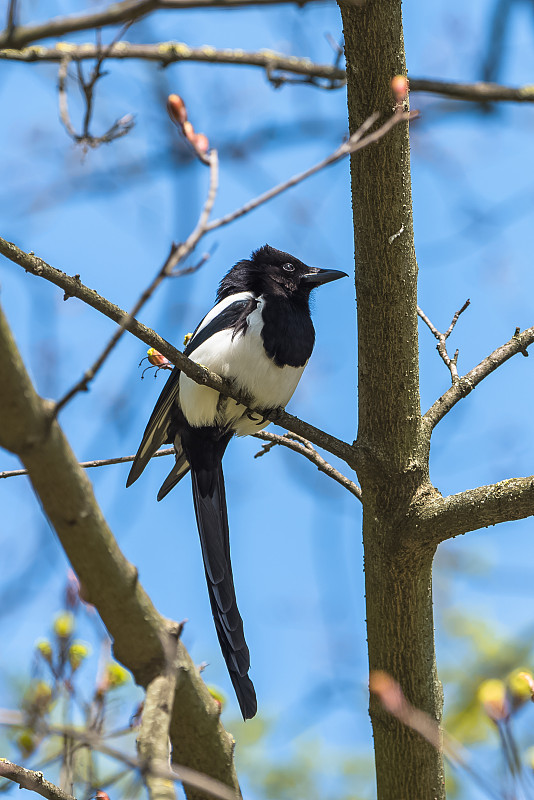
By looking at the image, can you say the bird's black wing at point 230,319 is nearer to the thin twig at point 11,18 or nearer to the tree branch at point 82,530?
the tree branch at point 82,530

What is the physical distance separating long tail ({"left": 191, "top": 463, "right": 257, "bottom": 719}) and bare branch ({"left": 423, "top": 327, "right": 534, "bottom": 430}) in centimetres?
99

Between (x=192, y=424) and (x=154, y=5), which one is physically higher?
(x=192, y=424)

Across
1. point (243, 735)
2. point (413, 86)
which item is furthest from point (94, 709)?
point (243, 735)

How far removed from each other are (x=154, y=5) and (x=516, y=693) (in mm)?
1292

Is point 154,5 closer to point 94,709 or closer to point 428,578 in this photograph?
point 94,709

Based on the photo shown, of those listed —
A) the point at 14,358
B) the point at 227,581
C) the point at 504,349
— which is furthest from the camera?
the point at 227,581

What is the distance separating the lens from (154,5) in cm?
112

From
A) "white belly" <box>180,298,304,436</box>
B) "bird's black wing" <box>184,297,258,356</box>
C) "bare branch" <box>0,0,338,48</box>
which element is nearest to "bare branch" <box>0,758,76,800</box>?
"bare branch" <box>0,0,338,48</box>

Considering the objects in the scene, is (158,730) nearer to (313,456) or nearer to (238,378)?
(313,456)

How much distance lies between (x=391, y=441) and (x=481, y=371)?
46 cm

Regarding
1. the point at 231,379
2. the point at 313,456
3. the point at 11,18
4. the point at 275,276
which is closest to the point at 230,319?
the point at 231,379

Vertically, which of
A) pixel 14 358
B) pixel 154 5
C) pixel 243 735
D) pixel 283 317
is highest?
pixel 283 317

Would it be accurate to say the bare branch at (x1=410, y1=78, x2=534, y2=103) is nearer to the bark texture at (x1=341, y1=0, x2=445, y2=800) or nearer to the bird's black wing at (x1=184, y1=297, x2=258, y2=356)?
the bark texture at (x1=341, y1=0, x2=445, y2=800)

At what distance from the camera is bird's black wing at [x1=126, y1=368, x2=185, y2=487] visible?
3.19 metres
